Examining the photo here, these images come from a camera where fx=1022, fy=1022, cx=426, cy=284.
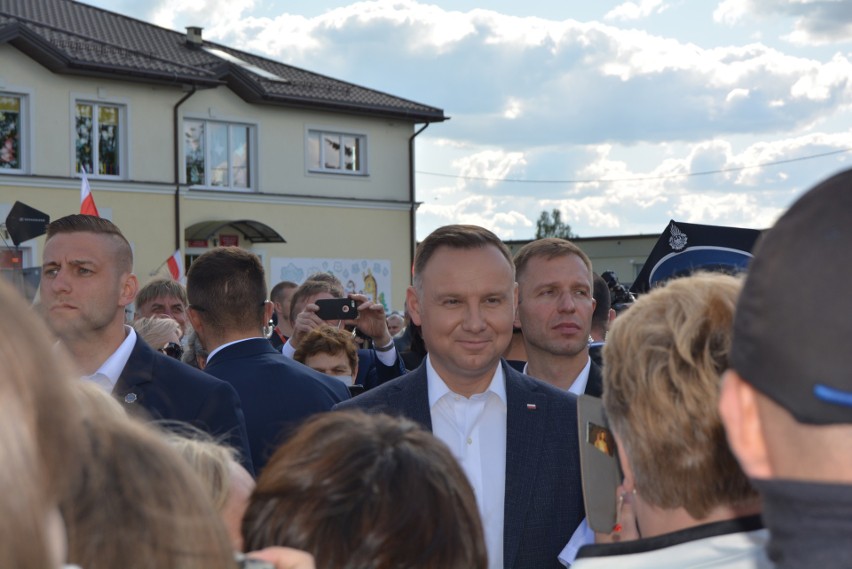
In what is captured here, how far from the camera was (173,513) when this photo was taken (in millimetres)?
1263

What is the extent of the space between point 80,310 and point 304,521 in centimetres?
274

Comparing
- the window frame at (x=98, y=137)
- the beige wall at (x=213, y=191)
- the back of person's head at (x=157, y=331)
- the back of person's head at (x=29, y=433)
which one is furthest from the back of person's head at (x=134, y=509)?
the window frame at (x=98, y=137)

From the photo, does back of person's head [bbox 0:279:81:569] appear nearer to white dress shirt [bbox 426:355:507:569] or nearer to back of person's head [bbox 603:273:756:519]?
back of person's head [bbox 603:273:756:519]

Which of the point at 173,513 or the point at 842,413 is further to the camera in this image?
the point at 173,513

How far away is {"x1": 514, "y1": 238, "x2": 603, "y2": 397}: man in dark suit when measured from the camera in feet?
16.1

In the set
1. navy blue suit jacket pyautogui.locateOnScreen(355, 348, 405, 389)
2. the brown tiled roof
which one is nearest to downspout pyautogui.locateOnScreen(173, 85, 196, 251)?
the brown tiled roof

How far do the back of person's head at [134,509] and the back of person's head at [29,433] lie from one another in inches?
7.2

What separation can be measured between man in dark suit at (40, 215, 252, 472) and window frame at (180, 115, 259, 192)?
2211 cm

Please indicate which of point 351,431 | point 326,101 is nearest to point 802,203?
point 351,431

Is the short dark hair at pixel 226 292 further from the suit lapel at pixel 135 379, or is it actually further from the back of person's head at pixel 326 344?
the back of person's head at pixel 326 344

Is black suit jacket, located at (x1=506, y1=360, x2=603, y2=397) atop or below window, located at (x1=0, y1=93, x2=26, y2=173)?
below

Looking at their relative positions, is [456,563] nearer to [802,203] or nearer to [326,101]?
[802,203]

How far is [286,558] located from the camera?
1.66 metres

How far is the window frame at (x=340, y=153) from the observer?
2852 cm
